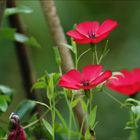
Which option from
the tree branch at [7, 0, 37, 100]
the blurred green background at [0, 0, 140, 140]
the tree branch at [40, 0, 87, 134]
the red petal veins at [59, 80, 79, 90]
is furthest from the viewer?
the blurred green background at [0, 0, 140, 140]

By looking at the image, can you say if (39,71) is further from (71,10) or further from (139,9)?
(139,9)

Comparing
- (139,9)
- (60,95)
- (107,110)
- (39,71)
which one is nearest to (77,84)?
(60,95)

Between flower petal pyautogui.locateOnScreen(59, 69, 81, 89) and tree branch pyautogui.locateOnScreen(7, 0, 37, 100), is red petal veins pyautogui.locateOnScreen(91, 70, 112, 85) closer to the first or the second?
flower petal pyautogui.locateOnScreen(59, 69, 81, 89)

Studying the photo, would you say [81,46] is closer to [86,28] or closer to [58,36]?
[58,36]

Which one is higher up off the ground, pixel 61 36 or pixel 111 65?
pixel 61 36

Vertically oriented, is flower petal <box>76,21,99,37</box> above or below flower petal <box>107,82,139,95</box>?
above

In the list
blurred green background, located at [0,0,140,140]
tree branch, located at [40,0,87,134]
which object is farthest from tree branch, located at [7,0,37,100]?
blurred green background, located at [0,0,140,140]
